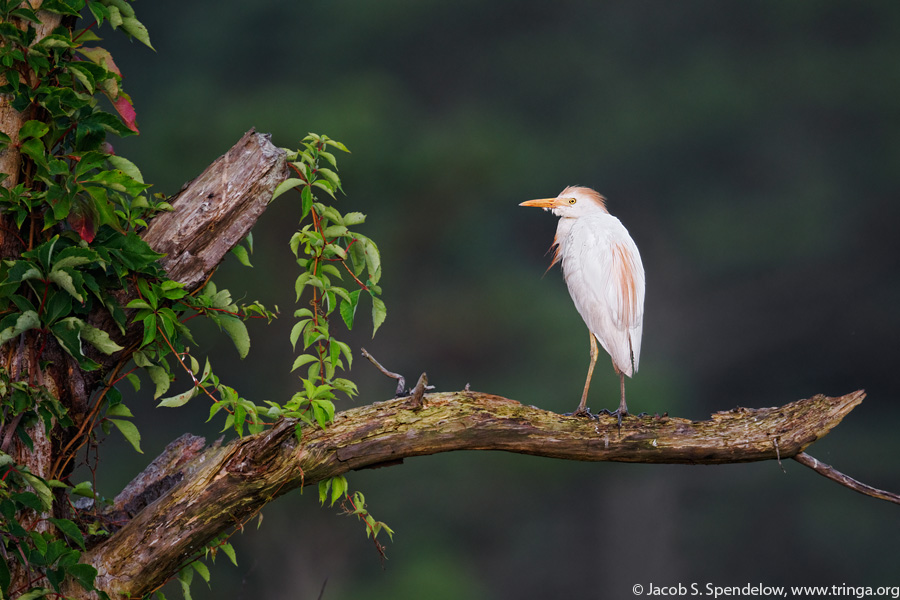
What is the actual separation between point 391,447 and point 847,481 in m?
0.81

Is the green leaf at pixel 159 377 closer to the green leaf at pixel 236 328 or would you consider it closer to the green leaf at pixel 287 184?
the green leaf at pixel 236 328

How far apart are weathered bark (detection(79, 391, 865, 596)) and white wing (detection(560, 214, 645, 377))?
51 centimetres

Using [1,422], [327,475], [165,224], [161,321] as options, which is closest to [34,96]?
[165,224]

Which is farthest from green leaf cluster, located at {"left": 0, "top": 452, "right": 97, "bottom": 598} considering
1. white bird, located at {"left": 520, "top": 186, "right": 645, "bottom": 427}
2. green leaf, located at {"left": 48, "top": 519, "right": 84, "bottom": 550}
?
white bird, located at {"left": 520, "top": 186, "right": 645, "bottom": 427}

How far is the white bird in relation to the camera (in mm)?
2160

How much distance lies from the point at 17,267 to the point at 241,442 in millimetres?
418

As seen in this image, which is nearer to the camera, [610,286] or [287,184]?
[287,184]

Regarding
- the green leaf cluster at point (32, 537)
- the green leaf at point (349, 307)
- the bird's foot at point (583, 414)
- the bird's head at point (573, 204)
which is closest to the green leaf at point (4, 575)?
the green leaf cluster at point (32, 537)

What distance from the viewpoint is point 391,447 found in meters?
1.49

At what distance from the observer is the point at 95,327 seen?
1.38m

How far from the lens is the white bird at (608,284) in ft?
7.09

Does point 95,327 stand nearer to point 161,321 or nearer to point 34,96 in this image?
point 161,321

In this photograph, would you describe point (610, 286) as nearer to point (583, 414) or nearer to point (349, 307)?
point (583, 414)

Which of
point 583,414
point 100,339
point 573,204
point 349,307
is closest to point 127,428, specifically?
point 100,339
